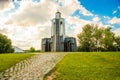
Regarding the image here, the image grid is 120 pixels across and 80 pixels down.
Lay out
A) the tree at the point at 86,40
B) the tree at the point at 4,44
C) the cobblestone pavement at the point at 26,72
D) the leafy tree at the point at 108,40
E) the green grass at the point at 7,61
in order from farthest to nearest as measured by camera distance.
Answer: the tree at the point at 4,44
the tree at the point at 86,40
the leafy tree at the point at 108,40
the green grass at the point at 7,61
the cobblestone pavement at the point at 26,72

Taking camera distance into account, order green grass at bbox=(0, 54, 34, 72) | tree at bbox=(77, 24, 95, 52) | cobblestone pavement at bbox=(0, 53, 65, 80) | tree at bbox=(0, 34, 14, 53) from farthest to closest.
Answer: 1. tree at bbox=(0, 34, 14, 53)
2. tree at bbox=(77, 24, 95, 52)
3. green grass at bbox=(0, 54, 34, 72)
4. cobblestone pavement at bbox=(0, 53, 65, 80)

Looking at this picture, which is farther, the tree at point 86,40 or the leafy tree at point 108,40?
the tree at point 86,40

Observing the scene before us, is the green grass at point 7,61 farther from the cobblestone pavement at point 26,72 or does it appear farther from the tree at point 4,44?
the tree at point 4,44

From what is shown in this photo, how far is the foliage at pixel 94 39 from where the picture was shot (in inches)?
2963

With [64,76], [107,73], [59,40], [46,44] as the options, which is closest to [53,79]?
[64,76]

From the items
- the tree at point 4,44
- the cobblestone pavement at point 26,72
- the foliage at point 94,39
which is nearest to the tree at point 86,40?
the foliage at point 94,39

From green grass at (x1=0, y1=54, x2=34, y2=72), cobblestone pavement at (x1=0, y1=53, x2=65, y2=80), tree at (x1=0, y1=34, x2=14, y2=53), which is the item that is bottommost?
cobblestone pavement at (x1=0, y1=53, x2=65, y2=80)

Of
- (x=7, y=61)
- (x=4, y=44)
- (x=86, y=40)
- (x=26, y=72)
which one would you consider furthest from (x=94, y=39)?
(x=26, y=72)

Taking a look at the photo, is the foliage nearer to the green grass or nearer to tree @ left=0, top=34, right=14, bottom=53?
tree @ left=0, top=34, right=14, bottom=53

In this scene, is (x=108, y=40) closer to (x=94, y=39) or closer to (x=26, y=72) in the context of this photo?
(x=94, y=39)

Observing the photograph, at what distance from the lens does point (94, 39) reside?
77.4 m

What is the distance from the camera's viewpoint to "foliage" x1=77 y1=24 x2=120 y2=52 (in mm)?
75250

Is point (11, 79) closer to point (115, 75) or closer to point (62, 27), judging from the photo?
point (115, 75)

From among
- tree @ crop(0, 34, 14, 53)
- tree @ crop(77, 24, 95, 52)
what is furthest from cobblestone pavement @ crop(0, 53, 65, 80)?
tree @ crop(0, 34, 14, 53)
